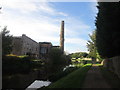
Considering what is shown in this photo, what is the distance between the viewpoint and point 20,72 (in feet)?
64.9

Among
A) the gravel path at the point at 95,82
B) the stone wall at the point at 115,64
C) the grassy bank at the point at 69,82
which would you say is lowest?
the grassy bank at the point at 69,82

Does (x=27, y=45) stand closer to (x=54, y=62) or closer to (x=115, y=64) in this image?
(x=54, y=62)

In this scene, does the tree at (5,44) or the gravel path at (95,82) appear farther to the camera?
the tree at (5,44)

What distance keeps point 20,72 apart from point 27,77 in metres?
2.38

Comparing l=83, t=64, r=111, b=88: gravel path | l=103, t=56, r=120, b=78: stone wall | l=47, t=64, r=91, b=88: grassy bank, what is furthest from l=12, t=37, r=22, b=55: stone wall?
l=83, t=64, r=111, b=88: gravel path

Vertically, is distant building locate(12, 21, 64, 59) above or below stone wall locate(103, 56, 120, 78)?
above

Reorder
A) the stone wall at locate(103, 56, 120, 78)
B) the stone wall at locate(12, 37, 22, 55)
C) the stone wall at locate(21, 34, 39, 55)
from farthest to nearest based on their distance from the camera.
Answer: the stone wall at locate(21, 34, 39, 55) → the stone wall at locate(12, 37, 22, 55) → the stone wall at locate(103, 56, 120, 78)

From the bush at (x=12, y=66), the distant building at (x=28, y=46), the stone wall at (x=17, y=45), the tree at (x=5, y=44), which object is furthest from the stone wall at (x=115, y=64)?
the stone wall at (x=17, y=45)

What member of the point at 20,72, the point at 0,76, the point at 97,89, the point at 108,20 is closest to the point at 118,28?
the point at 108,20

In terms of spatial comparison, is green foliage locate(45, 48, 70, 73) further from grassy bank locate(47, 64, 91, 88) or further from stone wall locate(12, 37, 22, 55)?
stone wall locate(12, 37, 22, 55)

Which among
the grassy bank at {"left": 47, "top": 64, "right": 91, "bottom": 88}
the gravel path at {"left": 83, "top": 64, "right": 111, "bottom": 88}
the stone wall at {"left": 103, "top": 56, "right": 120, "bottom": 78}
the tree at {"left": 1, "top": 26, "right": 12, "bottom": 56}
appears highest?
the tree at {"left": 1, "top": 26, "right": 12, "bottom": 56}

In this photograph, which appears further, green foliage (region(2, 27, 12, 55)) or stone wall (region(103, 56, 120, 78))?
green foliage (region(2, 27, 12, 55))

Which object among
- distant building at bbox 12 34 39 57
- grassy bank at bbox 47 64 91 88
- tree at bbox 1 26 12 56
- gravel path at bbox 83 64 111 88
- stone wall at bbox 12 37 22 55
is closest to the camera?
gravel path at bbox 83 64 111 88

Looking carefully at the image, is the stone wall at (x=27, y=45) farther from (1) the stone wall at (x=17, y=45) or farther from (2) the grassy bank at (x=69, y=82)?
(2) the grassy bank at (x=69, y=82)
